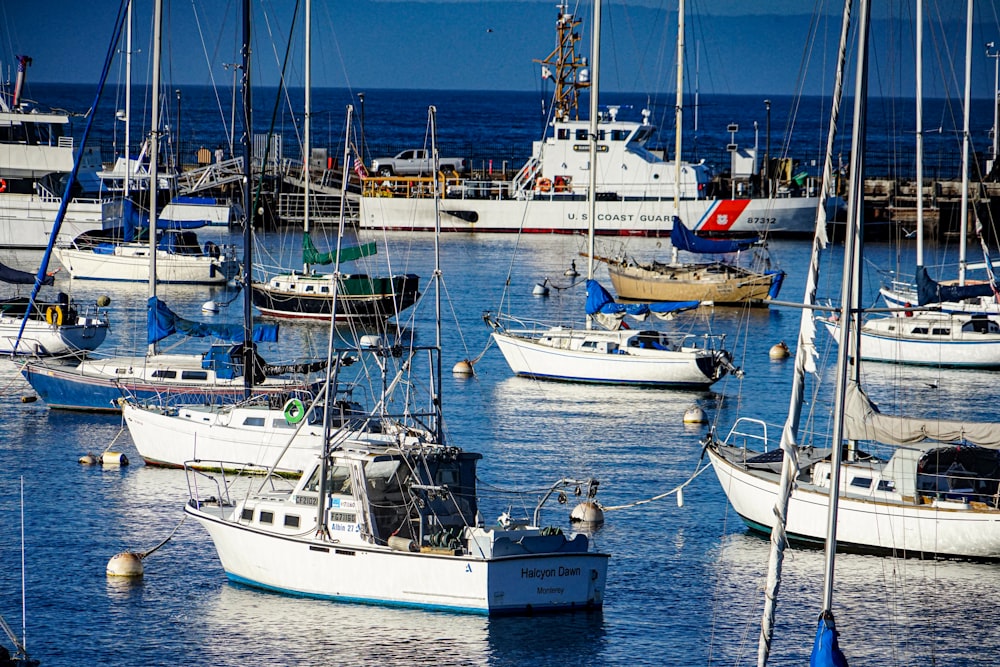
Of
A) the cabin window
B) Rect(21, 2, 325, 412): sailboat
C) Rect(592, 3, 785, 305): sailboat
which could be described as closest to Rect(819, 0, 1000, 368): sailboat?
Rect(592, 3, 785, 305): sailboat

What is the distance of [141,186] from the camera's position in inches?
3302

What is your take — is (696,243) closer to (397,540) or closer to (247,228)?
(247,228)

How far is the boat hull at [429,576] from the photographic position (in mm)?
25562

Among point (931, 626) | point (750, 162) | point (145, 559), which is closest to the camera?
point (931, 626)

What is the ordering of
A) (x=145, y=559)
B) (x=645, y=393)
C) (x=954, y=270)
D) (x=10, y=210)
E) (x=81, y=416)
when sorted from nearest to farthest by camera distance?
(x=145, y=559) < (x=81, y=416) < (x=645, y=393) < (x=954, y=270) < (x=10, y=210)

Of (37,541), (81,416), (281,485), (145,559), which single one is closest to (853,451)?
(281,485)

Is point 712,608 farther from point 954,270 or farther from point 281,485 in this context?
point 954,270

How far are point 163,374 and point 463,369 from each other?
1179cm

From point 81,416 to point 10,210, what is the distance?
42560 millimetres

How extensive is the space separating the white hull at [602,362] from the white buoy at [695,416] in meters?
3.92

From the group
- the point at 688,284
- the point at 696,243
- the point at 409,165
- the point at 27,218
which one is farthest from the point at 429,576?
the point at 409,165

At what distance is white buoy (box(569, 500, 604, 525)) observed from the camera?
106 feet

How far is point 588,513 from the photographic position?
3228 centimetres

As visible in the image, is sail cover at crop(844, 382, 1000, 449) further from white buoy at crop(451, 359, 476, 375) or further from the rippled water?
white buoy at crop(451, 359, 476, 375)
